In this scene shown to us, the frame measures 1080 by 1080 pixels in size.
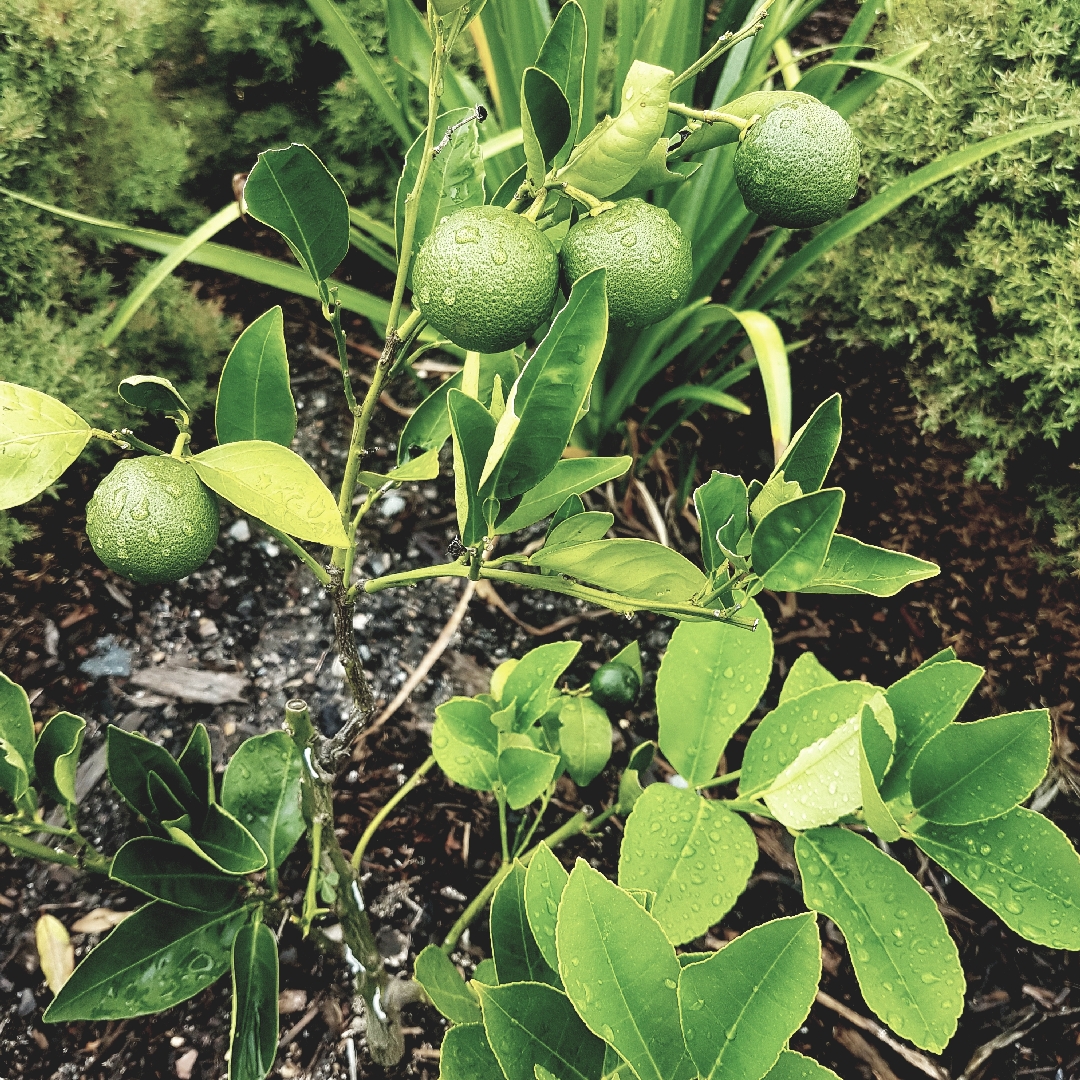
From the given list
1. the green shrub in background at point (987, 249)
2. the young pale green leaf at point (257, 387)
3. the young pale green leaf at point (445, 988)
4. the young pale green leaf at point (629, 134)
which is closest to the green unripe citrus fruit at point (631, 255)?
the young pale green leaf at point (629, 134)

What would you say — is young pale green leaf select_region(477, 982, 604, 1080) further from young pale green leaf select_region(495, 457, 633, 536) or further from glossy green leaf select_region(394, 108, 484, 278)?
glossy green leaf select_region(394, 108, 484, 278)

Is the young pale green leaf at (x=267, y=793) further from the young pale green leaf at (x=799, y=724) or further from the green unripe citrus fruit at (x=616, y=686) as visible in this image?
the young pale green leaf at (x=799, y=724)

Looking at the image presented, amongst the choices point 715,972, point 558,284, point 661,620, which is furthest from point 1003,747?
point 661,620

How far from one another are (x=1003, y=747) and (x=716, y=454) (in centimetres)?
Answer: 95

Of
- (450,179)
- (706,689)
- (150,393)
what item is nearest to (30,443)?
(150,393)

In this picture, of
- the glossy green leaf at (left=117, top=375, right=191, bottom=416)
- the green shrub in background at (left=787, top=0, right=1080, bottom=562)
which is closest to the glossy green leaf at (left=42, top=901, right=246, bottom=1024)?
the glossy green leaf at (left=117, top=375, right=191, bottom=416)

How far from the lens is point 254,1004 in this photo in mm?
690

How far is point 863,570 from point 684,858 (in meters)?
0.35

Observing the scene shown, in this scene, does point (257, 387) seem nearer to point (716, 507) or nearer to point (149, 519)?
point (149, 519)

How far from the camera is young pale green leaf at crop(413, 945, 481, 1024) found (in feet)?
2.17

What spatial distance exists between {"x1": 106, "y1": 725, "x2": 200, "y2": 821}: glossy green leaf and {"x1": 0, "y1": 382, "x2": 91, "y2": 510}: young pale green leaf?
0.32 meters

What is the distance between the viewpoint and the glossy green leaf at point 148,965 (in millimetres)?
658

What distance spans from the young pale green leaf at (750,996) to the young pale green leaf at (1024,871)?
0.22 m

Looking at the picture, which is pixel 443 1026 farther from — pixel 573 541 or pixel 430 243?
pixel 430 243
